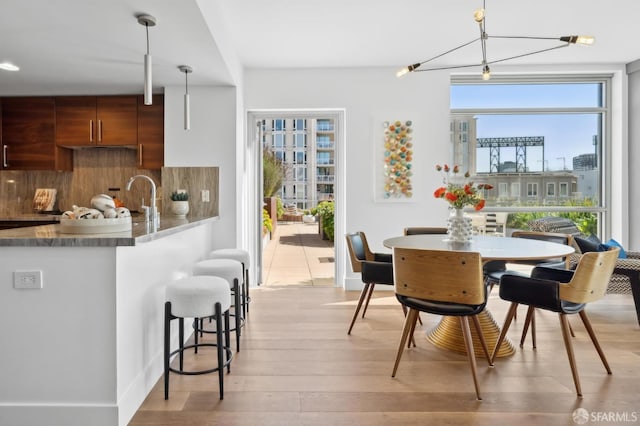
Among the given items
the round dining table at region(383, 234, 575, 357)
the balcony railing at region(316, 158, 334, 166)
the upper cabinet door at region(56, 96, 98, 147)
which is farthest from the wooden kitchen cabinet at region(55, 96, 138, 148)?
the round dining table at region(383, 234, 575, 357)

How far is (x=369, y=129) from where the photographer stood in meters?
4.71

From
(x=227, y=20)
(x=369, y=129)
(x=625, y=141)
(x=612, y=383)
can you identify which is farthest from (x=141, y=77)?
(x=625, y=141)

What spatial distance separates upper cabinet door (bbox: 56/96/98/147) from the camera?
4344 mm

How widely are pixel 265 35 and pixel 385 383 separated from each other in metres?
3.20

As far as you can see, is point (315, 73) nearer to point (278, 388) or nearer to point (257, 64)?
point (257, 64)

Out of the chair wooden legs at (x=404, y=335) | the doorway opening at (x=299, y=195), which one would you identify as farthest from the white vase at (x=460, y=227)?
the doorway opening at (x=299, y=195)

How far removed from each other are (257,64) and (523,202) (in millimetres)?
3648

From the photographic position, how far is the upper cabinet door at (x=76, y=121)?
434 centimetres

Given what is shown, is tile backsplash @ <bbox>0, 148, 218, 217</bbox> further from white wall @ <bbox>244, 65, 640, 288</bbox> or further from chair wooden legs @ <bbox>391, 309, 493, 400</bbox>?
chair wooden legs @ <bbox>391, 309, 493, 400</bbox>

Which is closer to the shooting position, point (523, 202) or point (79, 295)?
point (79, 295)

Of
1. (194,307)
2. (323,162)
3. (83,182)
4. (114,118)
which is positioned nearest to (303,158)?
(323,162)

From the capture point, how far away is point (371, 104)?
185 inches

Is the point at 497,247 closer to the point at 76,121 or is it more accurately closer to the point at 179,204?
the point at 179,204

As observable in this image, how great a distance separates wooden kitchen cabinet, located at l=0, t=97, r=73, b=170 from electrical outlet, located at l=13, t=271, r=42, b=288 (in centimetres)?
301
